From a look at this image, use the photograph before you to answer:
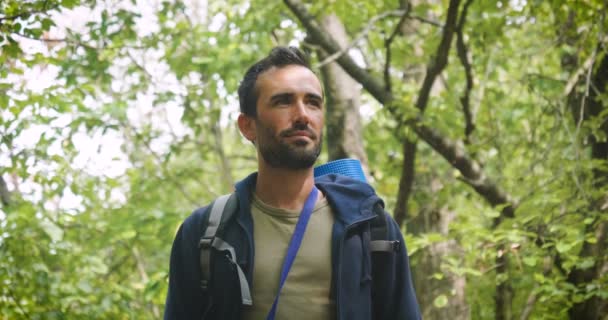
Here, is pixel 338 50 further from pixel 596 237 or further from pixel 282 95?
pixel 282 95

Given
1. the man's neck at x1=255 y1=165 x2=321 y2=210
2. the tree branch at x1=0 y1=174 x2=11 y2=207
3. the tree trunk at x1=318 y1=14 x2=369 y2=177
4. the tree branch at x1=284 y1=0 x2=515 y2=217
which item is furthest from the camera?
the tree trunk at x1=318 y1=14 x2=369 y2=177

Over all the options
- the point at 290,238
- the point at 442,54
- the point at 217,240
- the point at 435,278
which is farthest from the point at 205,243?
the point at 435,278

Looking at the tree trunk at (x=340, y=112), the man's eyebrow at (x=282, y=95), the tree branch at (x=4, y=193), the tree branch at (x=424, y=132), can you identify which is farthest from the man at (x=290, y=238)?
the tree trunk at (x=340, y=112)

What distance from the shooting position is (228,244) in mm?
2312

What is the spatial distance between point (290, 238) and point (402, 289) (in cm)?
45

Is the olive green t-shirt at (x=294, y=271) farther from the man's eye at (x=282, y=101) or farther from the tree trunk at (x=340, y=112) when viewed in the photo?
the tree trunk at (x=340, y=112)

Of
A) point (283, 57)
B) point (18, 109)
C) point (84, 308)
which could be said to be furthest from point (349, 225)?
point (84, 308)

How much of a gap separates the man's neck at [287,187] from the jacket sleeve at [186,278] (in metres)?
0.28

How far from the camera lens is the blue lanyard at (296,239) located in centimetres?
224

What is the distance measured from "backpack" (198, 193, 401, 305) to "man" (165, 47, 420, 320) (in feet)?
0.03

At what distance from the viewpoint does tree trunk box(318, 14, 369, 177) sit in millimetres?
7469

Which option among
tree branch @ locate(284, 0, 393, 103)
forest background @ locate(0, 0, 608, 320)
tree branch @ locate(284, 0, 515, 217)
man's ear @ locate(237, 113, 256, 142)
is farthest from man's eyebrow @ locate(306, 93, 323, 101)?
tree branch @ locate(284, 0, 393, 103)

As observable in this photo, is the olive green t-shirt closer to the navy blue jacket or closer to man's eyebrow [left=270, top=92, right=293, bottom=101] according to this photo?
the navy blue jacket

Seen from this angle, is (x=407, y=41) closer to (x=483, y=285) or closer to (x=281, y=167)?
(x=483, y=285)
